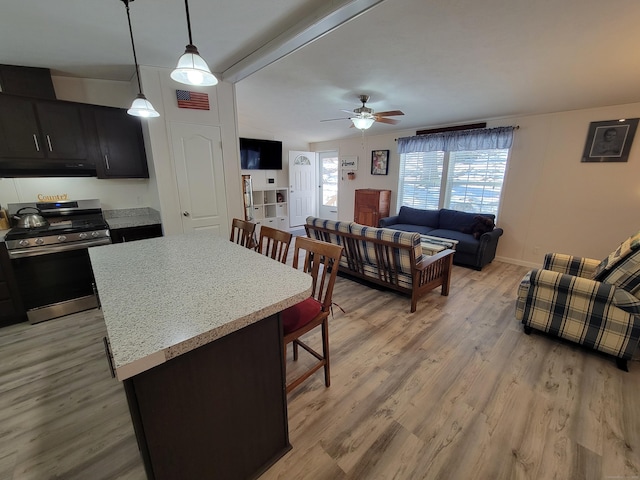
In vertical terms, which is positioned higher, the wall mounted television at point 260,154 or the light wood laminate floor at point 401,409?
the wall mounted television at point 260,154

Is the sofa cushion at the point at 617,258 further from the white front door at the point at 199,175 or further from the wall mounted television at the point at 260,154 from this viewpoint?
the wall mounted television at the point at 260,154

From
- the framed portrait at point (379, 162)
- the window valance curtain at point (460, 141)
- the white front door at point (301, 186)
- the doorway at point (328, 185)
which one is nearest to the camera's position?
the window valance curtain at point (460, 141)

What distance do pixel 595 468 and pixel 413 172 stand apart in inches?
187

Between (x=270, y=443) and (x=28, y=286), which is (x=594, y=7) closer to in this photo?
(x=270, y=443)

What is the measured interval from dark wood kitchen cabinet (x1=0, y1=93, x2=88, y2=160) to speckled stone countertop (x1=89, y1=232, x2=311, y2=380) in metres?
1.78

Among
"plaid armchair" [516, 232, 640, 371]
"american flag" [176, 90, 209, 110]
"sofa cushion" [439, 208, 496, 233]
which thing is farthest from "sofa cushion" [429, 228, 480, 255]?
"american flag" [176, 90, 209, 110]

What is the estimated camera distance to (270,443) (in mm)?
1301

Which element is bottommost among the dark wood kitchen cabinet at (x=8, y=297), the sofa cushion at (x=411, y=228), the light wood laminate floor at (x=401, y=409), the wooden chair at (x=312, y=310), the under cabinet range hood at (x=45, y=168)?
the light wood laminate floor at (x=401, y=409)

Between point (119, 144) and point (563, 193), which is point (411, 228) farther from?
point (119, 144)

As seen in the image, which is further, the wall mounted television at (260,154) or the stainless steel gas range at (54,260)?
the wall mounted television at (260,154)

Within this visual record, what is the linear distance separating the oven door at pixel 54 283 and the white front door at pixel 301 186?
14.6 feet

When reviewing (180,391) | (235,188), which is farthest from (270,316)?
(235,188)

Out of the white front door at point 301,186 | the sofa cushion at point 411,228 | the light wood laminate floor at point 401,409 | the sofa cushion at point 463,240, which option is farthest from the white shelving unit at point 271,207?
the light wood laminate floor at point 401,409

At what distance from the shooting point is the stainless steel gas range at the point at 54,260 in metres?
2.44
